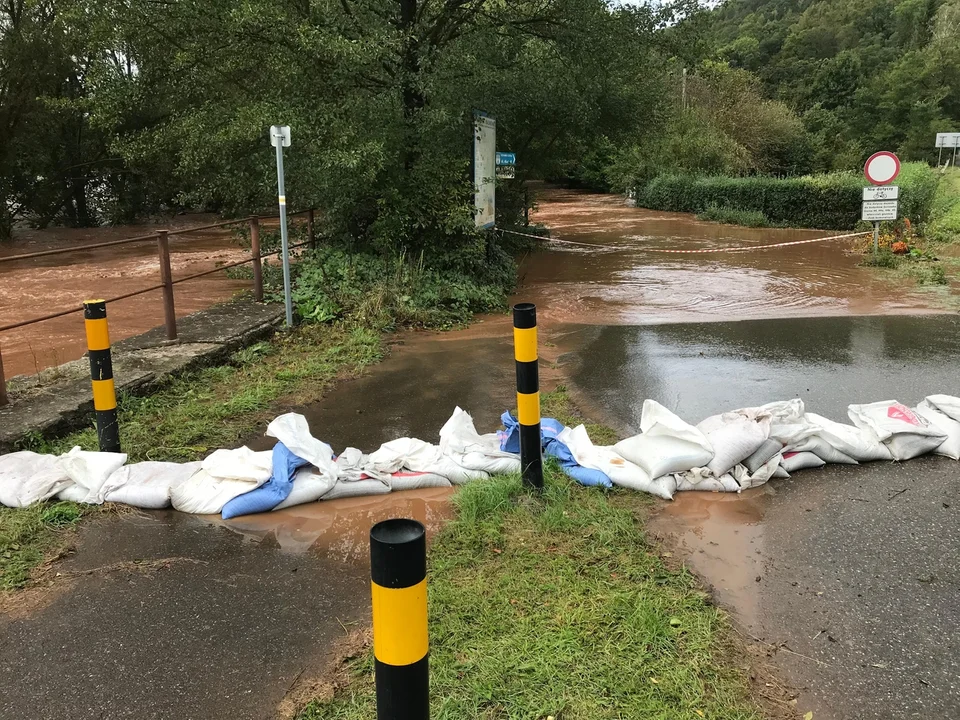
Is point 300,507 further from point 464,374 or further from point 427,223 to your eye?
point 427,223

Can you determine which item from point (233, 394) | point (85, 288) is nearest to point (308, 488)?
point (233, 394)

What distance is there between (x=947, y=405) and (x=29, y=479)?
19.0 ft

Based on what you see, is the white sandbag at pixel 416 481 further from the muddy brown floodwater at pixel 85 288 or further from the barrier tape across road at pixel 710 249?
the barrier tape across road at pixel 710 249

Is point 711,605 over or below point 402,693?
below

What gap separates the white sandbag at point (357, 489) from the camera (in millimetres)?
4383

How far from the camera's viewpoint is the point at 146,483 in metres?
4.38

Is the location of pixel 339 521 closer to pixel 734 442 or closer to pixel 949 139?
pixel 734 442

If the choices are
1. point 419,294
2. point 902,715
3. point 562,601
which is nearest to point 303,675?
point 562,601

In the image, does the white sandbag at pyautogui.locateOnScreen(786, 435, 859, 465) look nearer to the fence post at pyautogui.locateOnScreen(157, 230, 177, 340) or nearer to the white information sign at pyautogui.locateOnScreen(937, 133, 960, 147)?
the fence post at pyautogui.locateOnScreen(157, 230, 177, 340)

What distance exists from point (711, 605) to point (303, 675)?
169 cm

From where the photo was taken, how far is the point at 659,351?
7.99 metres

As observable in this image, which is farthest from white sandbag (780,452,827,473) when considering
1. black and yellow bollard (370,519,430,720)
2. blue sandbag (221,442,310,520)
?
black and yellow bollard (370,519,430,720)

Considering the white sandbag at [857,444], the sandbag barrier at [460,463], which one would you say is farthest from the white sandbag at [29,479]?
the white sandbag at [857,444]

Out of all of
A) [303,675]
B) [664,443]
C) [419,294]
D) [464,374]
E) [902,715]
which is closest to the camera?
[902,715]
